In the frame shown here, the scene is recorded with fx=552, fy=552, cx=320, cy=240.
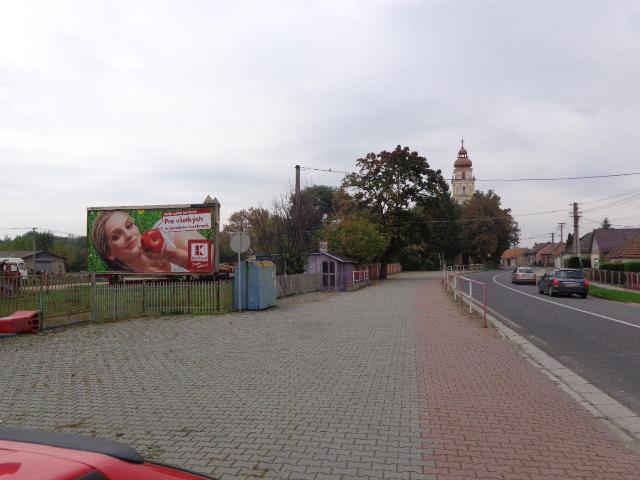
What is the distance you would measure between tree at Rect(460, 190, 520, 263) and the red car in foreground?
89.2 meters

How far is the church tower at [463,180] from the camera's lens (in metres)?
106

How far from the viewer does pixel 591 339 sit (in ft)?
38.9

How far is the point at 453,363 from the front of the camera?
877 centimetres

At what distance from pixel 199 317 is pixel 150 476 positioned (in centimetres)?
1439

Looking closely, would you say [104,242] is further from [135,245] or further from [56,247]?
[56,247]

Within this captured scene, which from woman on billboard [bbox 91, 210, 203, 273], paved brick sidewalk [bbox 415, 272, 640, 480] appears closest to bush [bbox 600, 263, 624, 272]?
woman on billboard [bbox 91, 210, 203, 273]

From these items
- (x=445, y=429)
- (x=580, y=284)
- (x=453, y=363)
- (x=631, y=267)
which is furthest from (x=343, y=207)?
(x=445, y=429)

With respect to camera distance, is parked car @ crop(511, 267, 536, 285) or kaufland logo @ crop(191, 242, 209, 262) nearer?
kaufland logo @ crop(191, 242, 209, 262)

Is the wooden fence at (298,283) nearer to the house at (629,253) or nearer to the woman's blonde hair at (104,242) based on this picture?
the woman's blonde hair at (104,242)

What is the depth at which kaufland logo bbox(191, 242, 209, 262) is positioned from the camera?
67.8ft

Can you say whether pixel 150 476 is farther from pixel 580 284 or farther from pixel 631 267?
pixel 631 267

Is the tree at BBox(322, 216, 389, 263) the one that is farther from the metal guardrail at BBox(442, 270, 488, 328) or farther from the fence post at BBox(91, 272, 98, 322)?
the fence post at BBox(91, 272, 98, 322)

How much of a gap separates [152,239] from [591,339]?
15.7 m

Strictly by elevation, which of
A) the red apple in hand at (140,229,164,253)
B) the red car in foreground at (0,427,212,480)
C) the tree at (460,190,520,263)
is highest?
the tree at (460,190,520,263)
